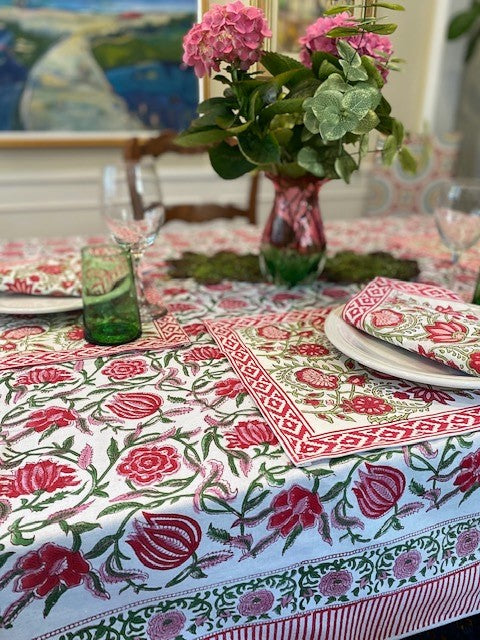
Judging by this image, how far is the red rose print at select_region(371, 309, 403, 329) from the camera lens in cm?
71

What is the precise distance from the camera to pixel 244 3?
81 cm

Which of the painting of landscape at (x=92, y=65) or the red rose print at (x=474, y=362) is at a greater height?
the painting of landscape at (x=92, y=65)

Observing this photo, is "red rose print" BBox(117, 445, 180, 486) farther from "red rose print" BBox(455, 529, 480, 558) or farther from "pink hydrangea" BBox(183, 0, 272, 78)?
"pink hydrangea" BBox(183, 0, 272, 78)

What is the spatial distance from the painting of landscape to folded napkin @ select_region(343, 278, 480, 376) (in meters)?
1.50

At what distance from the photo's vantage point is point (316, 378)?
0.67 meters

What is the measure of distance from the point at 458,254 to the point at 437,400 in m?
0.54

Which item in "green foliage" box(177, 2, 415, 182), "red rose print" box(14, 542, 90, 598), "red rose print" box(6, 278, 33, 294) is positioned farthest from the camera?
"red rose print" box(6, 278, 33, 294)

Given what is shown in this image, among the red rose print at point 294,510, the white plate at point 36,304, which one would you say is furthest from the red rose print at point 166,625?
the white plate at point 36,304

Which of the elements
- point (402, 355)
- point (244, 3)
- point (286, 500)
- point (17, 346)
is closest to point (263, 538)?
point (286, 500)

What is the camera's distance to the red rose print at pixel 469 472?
579mm

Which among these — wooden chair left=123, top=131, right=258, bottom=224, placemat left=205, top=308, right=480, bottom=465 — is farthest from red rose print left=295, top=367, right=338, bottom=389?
wooden chair left=123, top=131, right=258, bottom=224

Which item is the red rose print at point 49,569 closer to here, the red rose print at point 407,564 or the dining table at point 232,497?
the dining table at point 232,497

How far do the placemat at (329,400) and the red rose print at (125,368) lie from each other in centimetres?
12

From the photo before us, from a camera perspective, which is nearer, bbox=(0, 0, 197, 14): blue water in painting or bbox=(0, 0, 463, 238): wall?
bbox=(0, 0, 197, 14): blue water in painting
